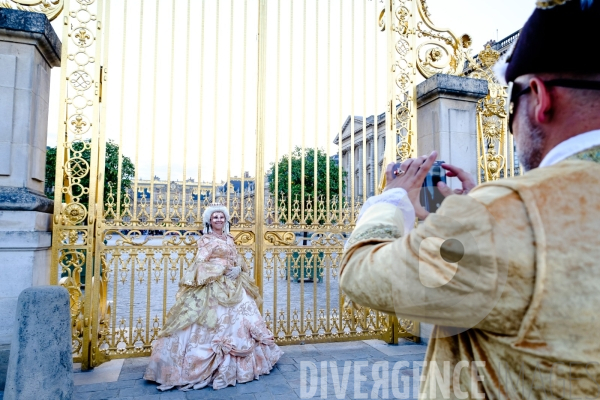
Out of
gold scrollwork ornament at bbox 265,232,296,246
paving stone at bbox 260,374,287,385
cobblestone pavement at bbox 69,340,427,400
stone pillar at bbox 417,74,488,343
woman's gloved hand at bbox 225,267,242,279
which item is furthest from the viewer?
stone pillar at bbox 417,74,488,343

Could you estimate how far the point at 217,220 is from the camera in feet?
14.1

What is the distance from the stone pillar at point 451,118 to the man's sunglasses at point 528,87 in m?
4.10

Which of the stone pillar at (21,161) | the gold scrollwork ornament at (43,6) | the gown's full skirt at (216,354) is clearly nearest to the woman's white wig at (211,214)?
the gown's full skirt at (216,354)

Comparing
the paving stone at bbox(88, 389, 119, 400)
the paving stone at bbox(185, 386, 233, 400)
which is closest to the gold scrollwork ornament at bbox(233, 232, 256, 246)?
the paving stone at bbox(185, 386, 233, 400)

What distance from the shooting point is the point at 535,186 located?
796mm

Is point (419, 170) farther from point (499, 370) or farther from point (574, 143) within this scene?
point (499, 370)

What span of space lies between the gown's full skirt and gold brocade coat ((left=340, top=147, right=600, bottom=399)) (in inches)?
130

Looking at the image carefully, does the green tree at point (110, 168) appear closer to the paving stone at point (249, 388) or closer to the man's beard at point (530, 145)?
the paving stone at point (249, 388)

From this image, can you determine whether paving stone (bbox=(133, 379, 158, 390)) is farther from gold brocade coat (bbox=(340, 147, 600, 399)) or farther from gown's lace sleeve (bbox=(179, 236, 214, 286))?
gold brocade coat (bbox=(340, 147, 600, 399))

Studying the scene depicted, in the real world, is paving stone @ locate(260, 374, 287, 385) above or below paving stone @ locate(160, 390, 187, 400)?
above

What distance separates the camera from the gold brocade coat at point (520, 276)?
76 centimetres

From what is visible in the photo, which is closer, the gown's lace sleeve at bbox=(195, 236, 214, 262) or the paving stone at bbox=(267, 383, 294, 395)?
the paving stone at bbox=(267, 383, 294, 395)

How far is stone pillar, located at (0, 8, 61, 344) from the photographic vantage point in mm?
3592

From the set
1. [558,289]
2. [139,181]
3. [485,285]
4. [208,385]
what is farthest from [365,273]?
[139,181]
